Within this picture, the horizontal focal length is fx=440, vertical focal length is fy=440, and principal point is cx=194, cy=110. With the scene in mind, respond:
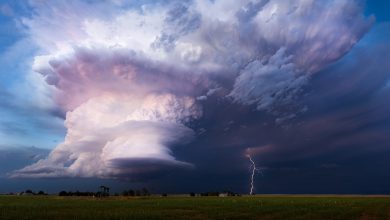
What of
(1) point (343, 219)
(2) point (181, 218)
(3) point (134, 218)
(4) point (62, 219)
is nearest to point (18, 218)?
(4) point (62, 219)

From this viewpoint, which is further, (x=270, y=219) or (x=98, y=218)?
(x=270, y=219)

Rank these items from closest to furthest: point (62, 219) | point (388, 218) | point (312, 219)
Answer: point (62, 219)
point (312, 219)
point (388, 218)

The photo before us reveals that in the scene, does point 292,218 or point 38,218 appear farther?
point 292,218

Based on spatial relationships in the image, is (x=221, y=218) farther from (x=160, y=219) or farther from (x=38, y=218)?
(x=38, y=218)

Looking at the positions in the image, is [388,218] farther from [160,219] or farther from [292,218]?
[160,219]

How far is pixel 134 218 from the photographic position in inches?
2100

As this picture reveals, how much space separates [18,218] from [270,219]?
31.6m

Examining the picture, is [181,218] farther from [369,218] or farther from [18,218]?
[369,218]

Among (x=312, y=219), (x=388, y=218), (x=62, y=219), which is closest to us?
(x=62, y=219)

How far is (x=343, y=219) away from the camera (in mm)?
57938

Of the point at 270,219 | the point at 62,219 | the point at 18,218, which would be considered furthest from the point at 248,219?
the point at 18,218

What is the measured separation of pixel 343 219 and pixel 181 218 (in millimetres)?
21311

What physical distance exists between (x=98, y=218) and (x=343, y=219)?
3160cm

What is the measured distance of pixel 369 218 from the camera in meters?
60.9
